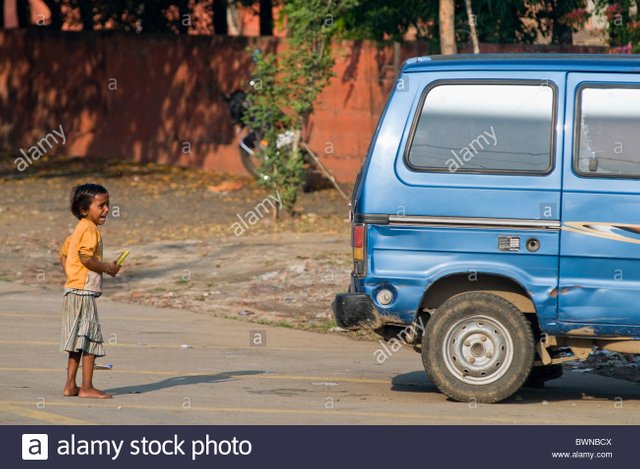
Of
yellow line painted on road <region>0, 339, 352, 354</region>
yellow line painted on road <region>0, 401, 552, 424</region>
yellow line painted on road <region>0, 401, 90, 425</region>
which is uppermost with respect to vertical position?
yellow line painted on road <region>0, 401, 90, 425</region>

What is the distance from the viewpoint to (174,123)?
84.1 feet

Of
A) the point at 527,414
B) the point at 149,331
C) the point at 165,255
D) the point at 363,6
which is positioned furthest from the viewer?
the point at 363,6

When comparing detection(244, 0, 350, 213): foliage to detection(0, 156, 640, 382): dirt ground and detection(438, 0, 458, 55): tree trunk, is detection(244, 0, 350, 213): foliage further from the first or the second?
detection(438, 0, 458, 55): tree trunk

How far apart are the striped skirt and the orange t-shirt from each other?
3.2 inches

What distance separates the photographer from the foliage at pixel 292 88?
18.6 m

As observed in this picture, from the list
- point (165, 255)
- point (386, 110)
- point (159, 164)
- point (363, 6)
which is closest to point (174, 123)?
point (159, 164)

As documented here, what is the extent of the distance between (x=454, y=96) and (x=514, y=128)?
18.0 inches

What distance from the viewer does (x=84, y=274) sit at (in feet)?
29.5

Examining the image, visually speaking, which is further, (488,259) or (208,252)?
(208,252)

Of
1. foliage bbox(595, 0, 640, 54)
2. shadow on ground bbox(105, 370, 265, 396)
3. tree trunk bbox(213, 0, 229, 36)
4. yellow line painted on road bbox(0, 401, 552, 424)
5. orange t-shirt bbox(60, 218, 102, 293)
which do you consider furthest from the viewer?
tree trunk bbox(213, 0, 229, 36)

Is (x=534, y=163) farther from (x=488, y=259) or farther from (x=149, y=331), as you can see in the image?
(x=149, y=331)

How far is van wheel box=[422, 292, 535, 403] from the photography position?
888cm

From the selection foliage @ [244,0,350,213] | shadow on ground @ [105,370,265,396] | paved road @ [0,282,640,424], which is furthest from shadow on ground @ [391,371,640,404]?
foliage @ [244,0,350,213]

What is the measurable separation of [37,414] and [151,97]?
703 inches
